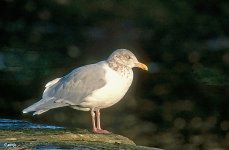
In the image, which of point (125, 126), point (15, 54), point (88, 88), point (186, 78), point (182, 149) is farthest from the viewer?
point (15, 54)

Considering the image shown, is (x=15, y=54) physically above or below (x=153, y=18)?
below

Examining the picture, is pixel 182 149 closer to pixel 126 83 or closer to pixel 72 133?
pixel 126 83

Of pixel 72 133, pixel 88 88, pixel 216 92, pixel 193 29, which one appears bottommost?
pixel 72 133

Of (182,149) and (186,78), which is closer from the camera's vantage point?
(182,149)

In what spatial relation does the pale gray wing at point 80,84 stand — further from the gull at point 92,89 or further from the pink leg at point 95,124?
the pink leg at point 95,124

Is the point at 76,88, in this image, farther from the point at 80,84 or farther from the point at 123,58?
the point at 123,58

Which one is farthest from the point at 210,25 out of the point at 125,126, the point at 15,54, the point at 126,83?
the point at 126,83
